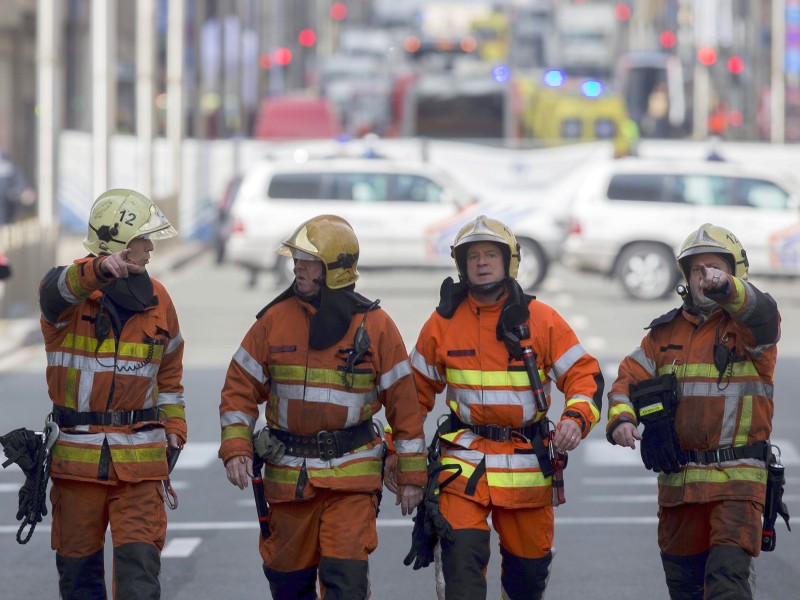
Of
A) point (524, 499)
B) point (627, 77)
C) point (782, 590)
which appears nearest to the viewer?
point (524, 499)

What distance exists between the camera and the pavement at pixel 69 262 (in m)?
18.0

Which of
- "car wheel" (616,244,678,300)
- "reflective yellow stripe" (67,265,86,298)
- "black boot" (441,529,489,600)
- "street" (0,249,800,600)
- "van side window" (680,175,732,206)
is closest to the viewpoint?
"reflective yellow stripe" (67,265,86,298)

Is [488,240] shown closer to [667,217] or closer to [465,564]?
[465,564]

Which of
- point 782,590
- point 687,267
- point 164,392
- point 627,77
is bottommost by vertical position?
point 782,590

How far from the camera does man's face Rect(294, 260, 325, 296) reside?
6.56m

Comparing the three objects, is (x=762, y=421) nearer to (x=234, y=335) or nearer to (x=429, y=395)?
(x=429, y=395)

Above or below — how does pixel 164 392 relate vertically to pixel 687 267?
below

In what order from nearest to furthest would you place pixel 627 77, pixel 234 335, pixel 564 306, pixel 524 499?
pixel 524 499 < pixel 234 335 < pixel 564 306 < pixel 627 77

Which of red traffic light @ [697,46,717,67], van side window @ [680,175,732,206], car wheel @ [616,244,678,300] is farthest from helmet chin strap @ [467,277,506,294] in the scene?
red traffic light @ [697,46,717,67]

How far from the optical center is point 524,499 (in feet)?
21.4

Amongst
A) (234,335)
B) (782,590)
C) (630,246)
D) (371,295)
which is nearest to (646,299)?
(630,246)

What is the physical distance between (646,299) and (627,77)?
4155cm

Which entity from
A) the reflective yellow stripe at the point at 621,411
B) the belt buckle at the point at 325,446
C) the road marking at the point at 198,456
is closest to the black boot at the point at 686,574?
the reflective yellow stripe at the point at 621,411

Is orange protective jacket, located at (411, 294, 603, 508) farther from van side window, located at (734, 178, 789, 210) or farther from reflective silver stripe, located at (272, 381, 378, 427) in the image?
van side window, located at (734, 178, 789, 210)
